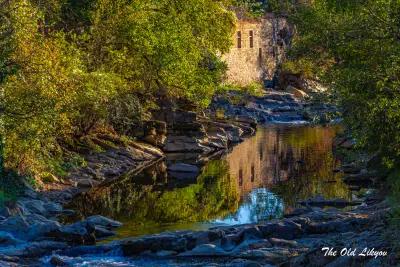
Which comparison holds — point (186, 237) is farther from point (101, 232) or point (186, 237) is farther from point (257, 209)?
point (257, 209)

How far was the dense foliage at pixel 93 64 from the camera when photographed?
82.5 ft

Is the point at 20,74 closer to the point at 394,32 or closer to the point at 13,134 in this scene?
the point at 13,134

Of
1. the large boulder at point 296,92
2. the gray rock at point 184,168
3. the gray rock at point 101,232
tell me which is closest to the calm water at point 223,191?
the gray rock at point 101,232

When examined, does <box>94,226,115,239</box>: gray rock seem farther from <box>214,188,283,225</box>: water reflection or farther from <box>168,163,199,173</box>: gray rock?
<box>168,163,199,173</box>: gray rock

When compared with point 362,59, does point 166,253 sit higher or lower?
lower

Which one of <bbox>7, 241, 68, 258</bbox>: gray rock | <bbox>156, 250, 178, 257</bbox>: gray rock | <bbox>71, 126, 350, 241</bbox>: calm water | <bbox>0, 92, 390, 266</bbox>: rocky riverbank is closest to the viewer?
<bbox>0, 92, 390, 266</bbox>: rocky riverbank

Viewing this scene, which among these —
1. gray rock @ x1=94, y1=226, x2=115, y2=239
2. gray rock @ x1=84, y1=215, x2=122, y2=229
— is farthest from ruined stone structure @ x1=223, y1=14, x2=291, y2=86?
gray rock @ x1=94, y1=226, x2=115, y2=239

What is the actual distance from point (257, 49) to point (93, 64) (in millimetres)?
37499

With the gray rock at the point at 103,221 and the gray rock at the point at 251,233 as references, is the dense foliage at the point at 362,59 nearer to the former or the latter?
the gray rock at the point at 251,233

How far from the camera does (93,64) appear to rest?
34625 mm

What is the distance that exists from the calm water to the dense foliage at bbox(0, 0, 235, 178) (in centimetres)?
303

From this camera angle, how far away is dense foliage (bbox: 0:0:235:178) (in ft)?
82.5

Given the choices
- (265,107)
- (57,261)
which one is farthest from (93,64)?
(265,107)

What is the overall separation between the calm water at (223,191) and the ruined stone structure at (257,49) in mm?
24136
